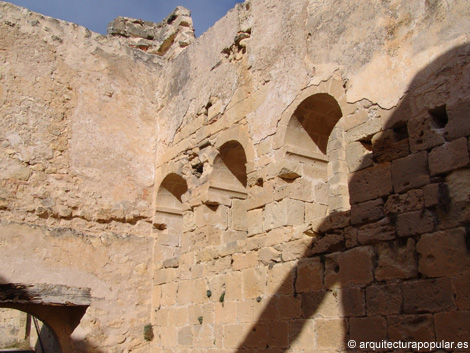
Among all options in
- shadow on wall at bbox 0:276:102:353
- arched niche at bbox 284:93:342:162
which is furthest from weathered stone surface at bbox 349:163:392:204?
shadow on wall at bbox 0:276:102:353

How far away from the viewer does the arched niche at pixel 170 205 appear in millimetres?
7496

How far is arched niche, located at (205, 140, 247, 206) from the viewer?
647 centimetres

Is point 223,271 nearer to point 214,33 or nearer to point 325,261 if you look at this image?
point 325,261

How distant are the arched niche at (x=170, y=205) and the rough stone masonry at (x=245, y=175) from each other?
0.09 ft

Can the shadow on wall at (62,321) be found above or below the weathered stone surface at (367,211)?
below

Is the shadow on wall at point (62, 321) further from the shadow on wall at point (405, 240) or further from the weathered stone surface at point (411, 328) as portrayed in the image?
the weathered stone surface at point (411, 328)

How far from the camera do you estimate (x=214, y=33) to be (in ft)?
23.5

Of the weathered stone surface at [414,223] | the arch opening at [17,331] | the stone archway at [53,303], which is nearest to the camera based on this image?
the weathered stone surface at [414,223]

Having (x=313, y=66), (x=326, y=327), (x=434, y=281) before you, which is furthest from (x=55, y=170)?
(x=434, y=281)

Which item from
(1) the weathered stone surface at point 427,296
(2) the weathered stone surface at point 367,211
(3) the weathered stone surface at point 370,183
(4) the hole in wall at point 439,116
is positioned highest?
(4) the hole in wall at point 439,116

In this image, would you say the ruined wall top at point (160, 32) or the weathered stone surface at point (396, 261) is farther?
the ruined wall top at point (160, 32)

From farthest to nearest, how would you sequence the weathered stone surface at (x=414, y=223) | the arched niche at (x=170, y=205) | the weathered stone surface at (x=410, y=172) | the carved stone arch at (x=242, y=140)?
the arched niche at (x=170, y=205), the carved stone arch at (x=242, y=140), the weathered stone surface at (x=410, y=172), the weathered stone surface at (x=414, y=223)

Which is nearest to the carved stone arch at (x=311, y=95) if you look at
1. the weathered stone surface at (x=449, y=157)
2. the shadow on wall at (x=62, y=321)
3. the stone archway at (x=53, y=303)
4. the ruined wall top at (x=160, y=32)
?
the weathered stone surface at (x=449, y=157)

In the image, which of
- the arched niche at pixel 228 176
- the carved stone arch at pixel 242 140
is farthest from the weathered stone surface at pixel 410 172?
the arched niche at pixel 228 176
